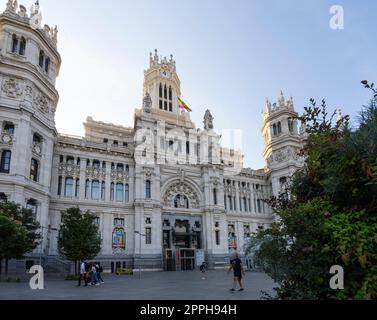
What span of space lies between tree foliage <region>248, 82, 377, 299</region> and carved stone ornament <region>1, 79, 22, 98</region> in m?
38.0

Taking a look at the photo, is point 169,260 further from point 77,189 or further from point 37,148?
point 37,148

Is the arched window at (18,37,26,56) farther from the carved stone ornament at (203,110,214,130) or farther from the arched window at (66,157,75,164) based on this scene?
the carved stone ornament at (203,110,214,130)

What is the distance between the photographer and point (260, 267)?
7.40 m

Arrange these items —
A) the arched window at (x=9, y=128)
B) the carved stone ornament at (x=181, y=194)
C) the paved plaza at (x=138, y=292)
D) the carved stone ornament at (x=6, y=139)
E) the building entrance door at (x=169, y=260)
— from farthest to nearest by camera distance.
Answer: the carved stone ornament at (x=181, y=194), the building entrance door at (x=169, y=260), the arched window at (x=9, y=128), the carved stone ornament at (x=6, y=139), the paved plaza at (x=138, y=292)

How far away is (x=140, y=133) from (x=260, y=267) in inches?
1722

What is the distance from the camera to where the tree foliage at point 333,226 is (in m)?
5.05

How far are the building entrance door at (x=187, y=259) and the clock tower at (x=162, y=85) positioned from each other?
29008 mm

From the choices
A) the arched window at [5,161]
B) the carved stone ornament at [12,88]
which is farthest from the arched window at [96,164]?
the carved stone ornament at [12,88]

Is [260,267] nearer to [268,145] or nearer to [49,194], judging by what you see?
[49,194]

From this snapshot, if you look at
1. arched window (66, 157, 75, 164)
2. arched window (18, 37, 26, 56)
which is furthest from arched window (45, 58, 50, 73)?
arched window (66, 157, 75, 164)

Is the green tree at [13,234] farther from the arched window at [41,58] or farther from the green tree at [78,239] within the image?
the arched window at [41,58]

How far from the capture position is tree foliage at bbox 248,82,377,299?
16.6ft

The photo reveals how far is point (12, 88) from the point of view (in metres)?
36.4
